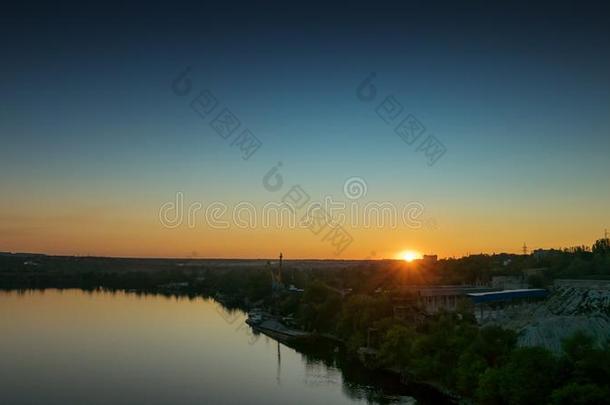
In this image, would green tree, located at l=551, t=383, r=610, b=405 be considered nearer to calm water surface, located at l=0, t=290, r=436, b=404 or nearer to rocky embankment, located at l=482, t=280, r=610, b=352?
rocky embankment, located at l=482, t=280, r=610, b=352

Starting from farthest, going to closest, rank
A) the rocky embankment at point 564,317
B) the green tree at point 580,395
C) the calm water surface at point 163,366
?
the calm water surface at point 163,366, the rocky embankment at point 564,317, the green tree at point 580,395

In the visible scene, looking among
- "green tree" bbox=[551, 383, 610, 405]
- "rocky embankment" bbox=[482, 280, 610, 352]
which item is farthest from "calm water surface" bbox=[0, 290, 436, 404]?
"green tree" bbox=[551, 383, 610, 405]

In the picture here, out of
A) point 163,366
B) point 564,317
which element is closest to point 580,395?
point 564,317

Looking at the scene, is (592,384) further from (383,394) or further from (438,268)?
(438,268)

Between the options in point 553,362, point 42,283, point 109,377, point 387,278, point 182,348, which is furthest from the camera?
point 42,283

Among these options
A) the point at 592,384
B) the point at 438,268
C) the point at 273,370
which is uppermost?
the point at 438,268

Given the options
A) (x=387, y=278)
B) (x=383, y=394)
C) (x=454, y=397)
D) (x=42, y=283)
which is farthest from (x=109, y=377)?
(x=42, y=283)

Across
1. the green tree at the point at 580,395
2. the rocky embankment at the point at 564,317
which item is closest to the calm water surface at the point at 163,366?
the rocky embankment at the point at 564,317

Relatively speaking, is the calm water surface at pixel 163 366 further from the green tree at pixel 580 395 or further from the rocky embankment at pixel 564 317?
the green tree at pixel 580 395
